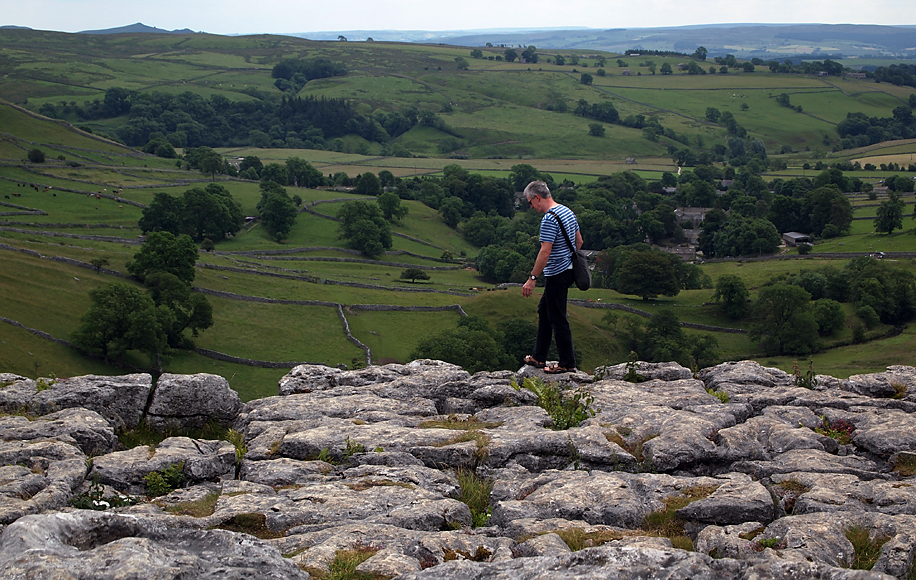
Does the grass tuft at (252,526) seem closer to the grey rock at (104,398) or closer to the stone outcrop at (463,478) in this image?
the stone outcrop at (463,478)

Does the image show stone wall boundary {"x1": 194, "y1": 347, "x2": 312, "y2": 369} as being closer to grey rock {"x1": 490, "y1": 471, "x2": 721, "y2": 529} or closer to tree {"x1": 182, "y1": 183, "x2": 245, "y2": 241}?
tree {"x1": 182, "y1": 183, "x2": 245, "y2": 241}

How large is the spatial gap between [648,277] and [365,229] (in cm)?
4614

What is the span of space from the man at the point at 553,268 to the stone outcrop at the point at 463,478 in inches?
34.8

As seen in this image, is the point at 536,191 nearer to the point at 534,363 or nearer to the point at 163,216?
the point at 534,363

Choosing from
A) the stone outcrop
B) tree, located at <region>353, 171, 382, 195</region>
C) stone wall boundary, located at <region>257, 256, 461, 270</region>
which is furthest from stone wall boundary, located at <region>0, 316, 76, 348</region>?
tree, located at <region>353, 171, 382, 195</region>

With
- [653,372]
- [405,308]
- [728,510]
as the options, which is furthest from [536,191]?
[405,308]

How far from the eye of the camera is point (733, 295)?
86562mm

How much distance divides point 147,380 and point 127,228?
96.1 metres

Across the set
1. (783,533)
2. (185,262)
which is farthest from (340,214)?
(783,533)

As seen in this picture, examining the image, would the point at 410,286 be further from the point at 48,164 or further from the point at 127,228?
the point at 48,164

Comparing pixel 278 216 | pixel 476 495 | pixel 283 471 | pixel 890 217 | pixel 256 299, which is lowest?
pixel 256 299

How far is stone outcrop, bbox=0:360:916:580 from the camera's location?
7.61m

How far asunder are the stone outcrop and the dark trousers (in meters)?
0.70

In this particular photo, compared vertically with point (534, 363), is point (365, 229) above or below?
below
